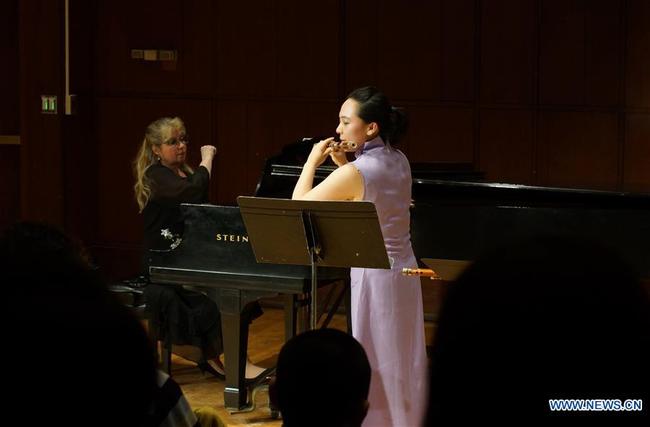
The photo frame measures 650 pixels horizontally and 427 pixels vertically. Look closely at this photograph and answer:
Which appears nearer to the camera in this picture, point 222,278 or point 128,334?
point 128,334

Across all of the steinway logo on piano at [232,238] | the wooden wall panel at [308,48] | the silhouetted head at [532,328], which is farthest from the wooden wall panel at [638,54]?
the silhouetted head at [532,328]

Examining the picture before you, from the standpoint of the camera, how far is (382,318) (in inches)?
147

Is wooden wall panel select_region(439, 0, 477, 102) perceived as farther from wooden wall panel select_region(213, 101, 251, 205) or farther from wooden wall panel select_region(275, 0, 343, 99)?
wooden wall panel select_region(213, 101, 251, 205)

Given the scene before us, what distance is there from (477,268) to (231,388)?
4190mm

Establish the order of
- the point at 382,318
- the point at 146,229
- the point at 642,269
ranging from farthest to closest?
the point at 146,229
the point at 642,269
the point at 382,318

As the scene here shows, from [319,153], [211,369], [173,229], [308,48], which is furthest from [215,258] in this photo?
[308,48]

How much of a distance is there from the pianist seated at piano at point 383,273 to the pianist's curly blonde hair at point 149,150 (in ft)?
5.70

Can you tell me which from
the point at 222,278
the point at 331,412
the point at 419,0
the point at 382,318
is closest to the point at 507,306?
the point at 331,412

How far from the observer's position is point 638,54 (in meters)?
6.84

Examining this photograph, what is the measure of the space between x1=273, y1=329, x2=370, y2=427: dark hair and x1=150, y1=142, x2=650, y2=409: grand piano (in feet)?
9.39

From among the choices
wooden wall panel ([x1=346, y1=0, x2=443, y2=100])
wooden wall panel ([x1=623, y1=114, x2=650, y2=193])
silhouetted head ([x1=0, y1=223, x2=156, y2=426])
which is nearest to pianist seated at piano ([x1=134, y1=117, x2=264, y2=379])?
wooden wall panel ([x1=346, y1=0, x2=443, y2=100])

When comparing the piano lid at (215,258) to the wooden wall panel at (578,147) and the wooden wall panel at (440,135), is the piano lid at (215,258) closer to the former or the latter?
the wooden wall panel at (440,135)

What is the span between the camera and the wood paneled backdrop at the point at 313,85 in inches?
274

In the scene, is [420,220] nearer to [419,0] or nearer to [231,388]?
[231,388]
